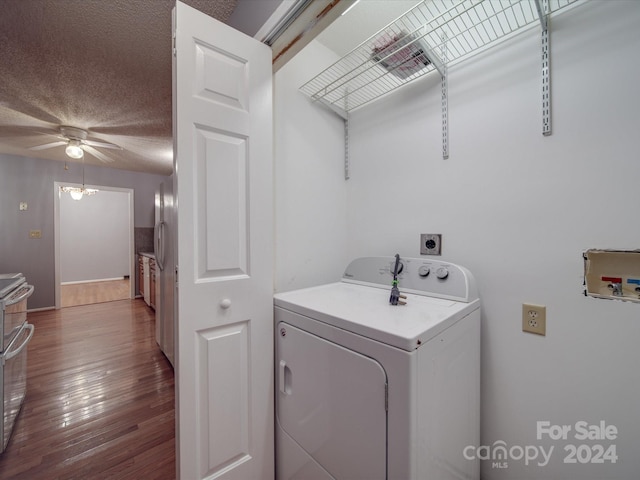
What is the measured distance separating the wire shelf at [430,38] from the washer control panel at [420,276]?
0.91 m

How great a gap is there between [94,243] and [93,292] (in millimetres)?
1877

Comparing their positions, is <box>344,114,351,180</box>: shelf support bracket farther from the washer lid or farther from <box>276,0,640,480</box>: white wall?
the washer lid

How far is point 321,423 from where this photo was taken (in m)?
0.93

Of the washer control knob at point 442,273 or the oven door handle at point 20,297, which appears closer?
the washer control knob at point 442,273

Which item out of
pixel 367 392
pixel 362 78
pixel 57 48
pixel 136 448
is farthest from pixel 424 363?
pixel 57 48

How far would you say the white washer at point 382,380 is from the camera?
0.71m

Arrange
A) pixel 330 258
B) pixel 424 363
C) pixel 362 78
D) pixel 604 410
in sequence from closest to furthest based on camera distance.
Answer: pixel 424 363 → pixel 604 410 → pixel 362 78 → pixel 330 258

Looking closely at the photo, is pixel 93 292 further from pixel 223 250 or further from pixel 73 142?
pixel 223 250

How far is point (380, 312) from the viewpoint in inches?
36.2

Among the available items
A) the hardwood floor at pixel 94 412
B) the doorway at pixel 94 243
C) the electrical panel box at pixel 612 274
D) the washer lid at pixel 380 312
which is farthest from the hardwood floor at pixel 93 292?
the electrical panel box at pixel 612 274

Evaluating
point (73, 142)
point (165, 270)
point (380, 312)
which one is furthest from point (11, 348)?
point (73, 142)

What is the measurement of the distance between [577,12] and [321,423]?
172cm

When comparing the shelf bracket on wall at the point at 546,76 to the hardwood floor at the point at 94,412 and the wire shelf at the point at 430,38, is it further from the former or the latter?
the hardwood floor at the point at 94,412

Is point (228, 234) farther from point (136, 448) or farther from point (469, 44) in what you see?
point (136, 448)
